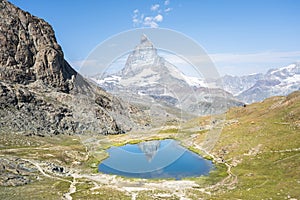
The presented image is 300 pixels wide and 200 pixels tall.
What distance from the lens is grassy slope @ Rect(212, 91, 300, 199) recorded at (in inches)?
2400

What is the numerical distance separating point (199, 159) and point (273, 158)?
26777 mm

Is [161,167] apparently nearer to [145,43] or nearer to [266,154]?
[266,154]

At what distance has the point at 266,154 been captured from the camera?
279 ft

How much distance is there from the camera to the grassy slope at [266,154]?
60969mm

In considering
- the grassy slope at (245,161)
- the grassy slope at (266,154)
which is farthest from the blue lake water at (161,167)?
the grassy slope at (266,154)

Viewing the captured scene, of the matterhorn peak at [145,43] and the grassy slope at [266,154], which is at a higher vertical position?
the matterhorn peak at [145,43]

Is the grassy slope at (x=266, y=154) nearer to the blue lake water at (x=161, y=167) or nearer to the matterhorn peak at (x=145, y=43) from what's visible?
the blue lake water at (x=161, y=167)

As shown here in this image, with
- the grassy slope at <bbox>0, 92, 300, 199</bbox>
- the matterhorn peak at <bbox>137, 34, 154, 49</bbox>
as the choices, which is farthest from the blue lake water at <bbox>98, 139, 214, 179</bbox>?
the matterhorn peak at <bbox>137, 34, 154, 49</bbox>

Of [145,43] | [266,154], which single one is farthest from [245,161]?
[145,43]

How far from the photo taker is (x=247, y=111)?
162 meters

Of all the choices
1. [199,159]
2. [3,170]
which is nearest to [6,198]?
[3,170]

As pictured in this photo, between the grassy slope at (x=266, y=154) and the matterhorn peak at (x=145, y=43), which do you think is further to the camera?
the grassy slope at (x=266, y=154)

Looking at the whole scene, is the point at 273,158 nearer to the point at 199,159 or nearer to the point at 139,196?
the point at 199,159

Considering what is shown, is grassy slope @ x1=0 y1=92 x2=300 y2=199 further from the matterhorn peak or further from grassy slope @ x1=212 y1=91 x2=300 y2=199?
the matterhorn peak
